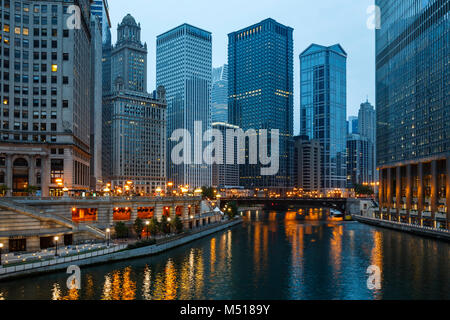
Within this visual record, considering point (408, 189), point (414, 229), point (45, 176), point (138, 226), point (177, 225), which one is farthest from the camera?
point (408, 189)

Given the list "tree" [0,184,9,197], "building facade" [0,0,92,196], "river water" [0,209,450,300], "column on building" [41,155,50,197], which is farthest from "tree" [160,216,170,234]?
"tree" [0,184,9,197]

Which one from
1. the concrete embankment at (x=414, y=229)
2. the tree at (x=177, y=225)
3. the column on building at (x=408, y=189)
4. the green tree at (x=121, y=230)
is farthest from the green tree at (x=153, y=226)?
the column on building at (x=408, y=189)

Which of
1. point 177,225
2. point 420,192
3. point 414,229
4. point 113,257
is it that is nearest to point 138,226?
point 177,225

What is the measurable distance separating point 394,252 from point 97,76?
144015mm

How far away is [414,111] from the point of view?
13688 cm

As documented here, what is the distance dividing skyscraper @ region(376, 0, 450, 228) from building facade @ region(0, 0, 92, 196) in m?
101

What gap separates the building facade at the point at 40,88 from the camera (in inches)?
3863

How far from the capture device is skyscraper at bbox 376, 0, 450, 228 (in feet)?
385

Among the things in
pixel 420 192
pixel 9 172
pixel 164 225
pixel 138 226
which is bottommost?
pixel 164 225

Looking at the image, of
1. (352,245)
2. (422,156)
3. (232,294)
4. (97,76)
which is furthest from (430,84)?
(97,76)

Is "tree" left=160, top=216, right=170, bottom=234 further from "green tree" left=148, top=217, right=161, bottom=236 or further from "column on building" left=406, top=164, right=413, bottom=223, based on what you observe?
Result: "column on building" left=406, top=164, right=413, bottom=223

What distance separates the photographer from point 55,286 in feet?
164

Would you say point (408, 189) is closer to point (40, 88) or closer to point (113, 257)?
point (113, 257)

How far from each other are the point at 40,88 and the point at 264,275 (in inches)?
2888
